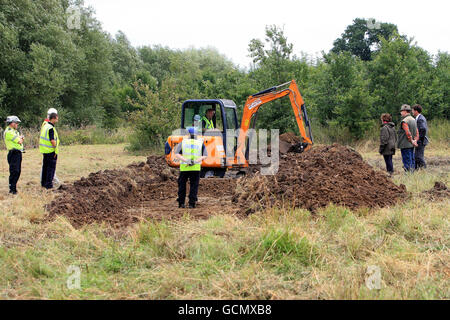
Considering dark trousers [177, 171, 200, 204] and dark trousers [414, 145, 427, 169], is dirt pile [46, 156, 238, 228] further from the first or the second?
dark trousers [414, 145, 427, 169]

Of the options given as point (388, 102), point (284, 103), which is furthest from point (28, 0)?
point (388, 102)

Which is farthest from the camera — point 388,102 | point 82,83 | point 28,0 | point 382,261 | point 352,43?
point 352,43

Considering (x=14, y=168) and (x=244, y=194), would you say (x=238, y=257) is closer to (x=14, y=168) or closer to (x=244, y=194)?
(x=244, y=194)

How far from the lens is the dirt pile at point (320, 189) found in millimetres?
7457

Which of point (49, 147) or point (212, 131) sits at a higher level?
point (212, 131)

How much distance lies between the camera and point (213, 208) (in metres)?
8.38

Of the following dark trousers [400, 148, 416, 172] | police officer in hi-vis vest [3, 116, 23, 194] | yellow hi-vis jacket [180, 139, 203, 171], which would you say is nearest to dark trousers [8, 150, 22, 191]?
police officer in hi-vis vest [3, 116, 23, 194]

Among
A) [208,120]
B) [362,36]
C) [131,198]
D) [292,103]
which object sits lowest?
[131,198]

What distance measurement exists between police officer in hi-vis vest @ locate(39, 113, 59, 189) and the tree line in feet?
28.8

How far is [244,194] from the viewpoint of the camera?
8.05 meters

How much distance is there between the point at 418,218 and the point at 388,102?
1463 cm

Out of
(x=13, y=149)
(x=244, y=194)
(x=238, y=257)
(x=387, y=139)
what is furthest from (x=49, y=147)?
(x=387, y=139)

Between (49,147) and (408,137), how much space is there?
27.9ft

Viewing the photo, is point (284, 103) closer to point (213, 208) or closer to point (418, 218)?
point (213, 208)
